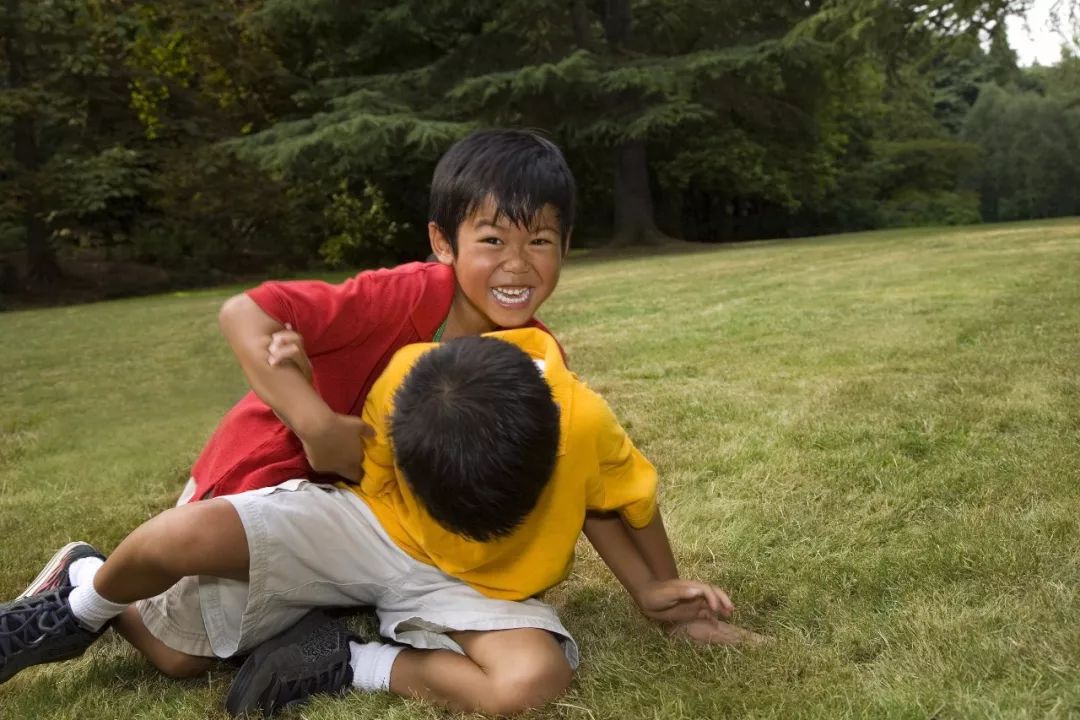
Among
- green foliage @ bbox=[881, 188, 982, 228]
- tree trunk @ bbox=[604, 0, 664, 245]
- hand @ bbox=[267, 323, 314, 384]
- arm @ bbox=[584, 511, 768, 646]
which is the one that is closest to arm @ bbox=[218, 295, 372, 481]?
hand @ bbox=[267, 323, 314, 384]

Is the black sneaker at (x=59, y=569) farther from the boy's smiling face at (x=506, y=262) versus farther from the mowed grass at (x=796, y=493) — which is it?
the boy's smiling face at (x=506, y=262)

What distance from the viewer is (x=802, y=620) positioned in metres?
1.94

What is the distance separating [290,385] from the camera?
1698 mm

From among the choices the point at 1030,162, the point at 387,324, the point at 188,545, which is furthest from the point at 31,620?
the point at 1030,162

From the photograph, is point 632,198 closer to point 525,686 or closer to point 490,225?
point 490,225

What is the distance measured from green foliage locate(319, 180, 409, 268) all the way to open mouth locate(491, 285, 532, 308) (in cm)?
1505

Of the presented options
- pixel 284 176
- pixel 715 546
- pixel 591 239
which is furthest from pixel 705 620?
pixel 591 239

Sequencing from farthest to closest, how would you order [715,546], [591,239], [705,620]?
[591,239] < [715,546] < [705,620]

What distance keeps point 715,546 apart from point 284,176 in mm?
→ 14982

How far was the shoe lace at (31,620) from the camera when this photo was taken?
1823 mm

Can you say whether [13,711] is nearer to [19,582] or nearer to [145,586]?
[145,586]

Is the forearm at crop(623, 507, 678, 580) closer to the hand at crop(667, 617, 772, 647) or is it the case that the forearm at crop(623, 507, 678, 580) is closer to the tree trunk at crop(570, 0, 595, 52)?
the hand at crop(667, 617, 772, 647)

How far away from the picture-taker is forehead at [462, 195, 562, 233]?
2066 mm

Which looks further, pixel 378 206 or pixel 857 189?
pixel 857 189
